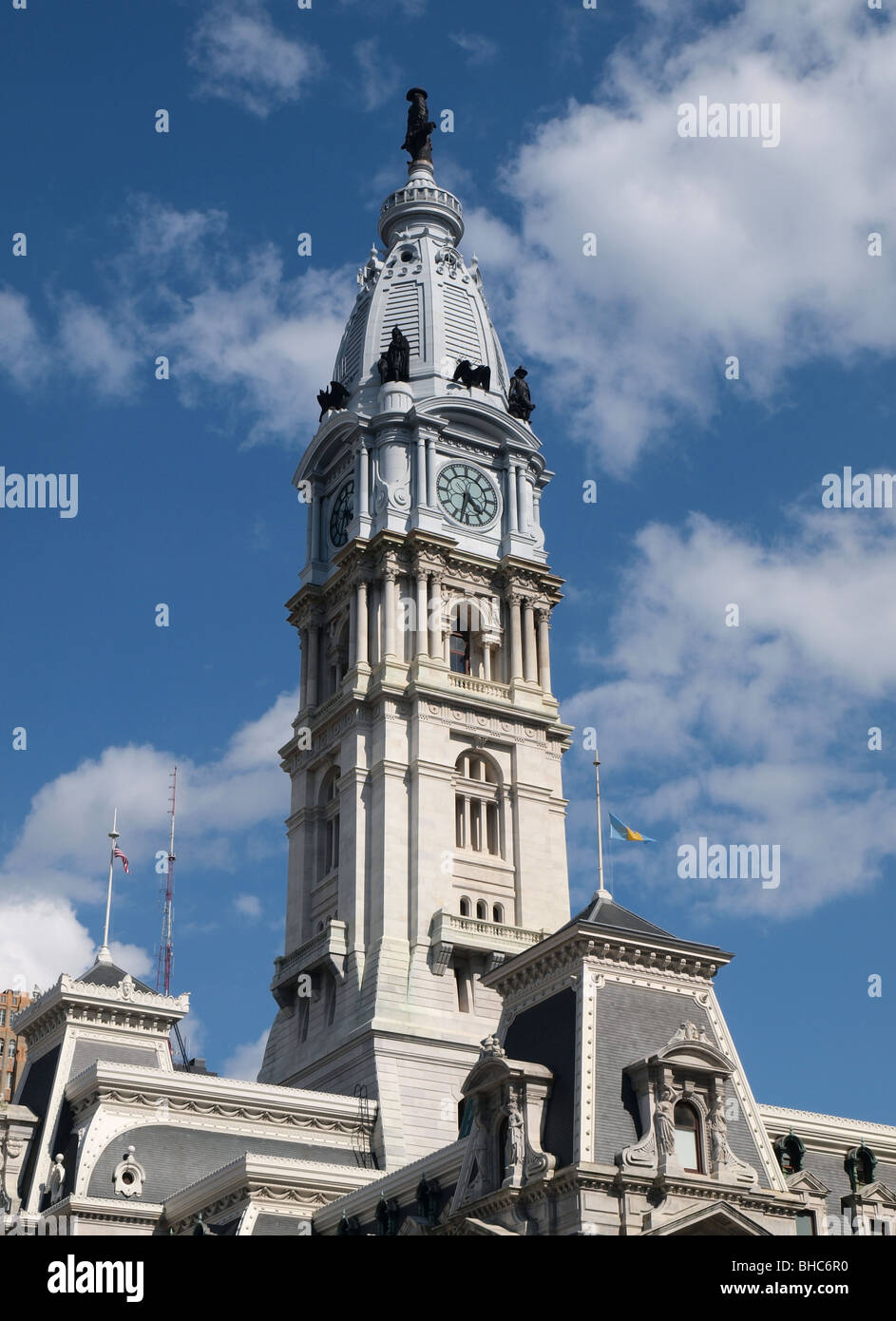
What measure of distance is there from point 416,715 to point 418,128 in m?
45.7

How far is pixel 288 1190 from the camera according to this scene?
6475cm

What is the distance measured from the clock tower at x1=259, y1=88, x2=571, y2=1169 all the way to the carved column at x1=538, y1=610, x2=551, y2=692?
0.38 feet

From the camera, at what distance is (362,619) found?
9181cm

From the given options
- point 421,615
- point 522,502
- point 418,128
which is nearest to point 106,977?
point 421,615

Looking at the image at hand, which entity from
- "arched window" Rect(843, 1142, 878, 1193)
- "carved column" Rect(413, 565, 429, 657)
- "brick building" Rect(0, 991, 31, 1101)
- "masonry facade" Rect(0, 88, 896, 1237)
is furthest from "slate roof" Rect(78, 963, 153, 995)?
"brick building" Rect(0, 991, 31, 1101)

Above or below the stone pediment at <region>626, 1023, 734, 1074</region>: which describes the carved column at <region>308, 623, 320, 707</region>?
above

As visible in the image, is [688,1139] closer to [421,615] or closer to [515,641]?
[421,615]

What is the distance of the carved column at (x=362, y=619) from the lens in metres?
90.7

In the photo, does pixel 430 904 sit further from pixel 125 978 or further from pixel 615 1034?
pixel 615 1034

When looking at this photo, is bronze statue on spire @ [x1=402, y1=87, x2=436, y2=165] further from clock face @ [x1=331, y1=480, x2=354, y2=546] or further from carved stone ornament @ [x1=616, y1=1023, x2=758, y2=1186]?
carved stone ornament @ [x1=616, y1=1023, x2=758, y2=1186]

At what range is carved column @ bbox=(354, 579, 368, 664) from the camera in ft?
298

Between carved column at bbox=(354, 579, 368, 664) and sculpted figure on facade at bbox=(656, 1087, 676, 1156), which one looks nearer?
sculpted figure on facade at bbox=(656, 1087, 676, 1156)
